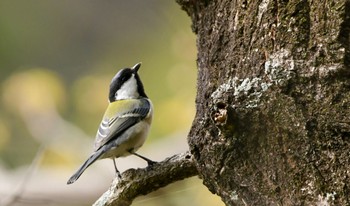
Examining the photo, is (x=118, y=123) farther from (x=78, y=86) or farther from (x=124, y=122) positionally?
(x=78, y=86)

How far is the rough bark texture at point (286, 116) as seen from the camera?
149 cm

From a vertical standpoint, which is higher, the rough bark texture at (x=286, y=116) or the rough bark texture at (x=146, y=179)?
the rough bark texture at (x=286, y=116)

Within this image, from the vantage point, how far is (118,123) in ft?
9.96

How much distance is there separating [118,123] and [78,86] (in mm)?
2470

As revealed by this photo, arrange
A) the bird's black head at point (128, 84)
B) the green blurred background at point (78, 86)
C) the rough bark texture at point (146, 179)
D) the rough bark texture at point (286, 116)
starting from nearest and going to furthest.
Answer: the rough bark texture at point (286, 116), the rough bark texture at point (146, 179), the bird's black head at point (128, 84), the green blurred background at point (78, 86)

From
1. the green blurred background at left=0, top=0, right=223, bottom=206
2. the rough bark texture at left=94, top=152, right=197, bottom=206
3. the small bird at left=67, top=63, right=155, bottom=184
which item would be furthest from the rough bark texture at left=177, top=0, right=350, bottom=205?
the small bird at left=67, top=63, right=155, bottom=184

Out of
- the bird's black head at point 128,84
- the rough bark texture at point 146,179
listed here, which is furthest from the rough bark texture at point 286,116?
the bird's black head at point 128,84

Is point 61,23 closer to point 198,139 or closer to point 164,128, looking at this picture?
point 164,128

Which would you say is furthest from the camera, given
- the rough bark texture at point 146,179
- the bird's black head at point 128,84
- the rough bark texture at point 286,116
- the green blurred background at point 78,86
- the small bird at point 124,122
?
the green blurred background at point 78,86

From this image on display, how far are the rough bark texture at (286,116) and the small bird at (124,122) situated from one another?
1169 mm

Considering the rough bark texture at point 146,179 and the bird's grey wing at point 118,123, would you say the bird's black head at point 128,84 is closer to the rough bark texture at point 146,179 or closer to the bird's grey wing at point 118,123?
the bird's grey wing at point 118,123

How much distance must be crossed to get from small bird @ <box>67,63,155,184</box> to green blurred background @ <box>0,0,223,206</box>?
0.26m

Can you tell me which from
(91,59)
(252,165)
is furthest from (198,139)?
(91,59)

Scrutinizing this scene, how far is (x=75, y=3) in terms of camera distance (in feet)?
23.0
